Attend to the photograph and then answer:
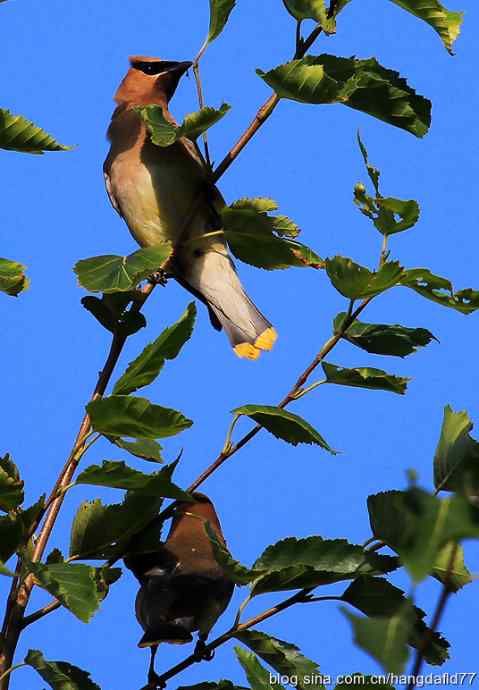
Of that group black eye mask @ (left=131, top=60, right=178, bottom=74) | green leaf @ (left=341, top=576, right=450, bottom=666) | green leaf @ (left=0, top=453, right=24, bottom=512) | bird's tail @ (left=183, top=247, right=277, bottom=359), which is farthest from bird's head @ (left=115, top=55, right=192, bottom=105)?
green leaf @ (left=341, top=576, right=450, bottom=666)

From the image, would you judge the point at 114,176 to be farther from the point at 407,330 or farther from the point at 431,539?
the point at 431,539

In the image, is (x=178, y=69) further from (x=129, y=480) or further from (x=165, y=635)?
(x=129, y=480)

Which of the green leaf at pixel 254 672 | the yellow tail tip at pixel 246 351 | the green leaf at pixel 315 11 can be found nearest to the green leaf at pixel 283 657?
the green leaf at pixel 254 672

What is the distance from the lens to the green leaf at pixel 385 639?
0.83 m

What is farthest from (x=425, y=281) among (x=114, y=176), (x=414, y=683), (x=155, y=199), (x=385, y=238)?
(x=114, y=176)

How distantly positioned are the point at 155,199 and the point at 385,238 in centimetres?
211

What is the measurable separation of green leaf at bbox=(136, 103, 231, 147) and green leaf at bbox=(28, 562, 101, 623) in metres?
1.02

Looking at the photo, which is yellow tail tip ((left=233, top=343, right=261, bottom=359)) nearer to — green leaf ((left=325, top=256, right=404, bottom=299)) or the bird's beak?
the bird's beak

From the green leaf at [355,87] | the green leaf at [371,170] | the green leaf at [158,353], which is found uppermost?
the green leaf at [355,87]

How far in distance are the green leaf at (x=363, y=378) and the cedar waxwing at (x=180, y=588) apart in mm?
612

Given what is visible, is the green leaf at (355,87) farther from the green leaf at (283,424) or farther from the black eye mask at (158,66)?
the black eye mask at (158,66)

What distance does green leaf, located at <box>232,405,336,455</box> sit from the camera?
7.58ft

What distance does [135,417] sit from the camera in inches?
87.8

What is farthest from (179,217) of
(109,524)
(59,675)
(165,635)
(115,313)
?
(59,675)
